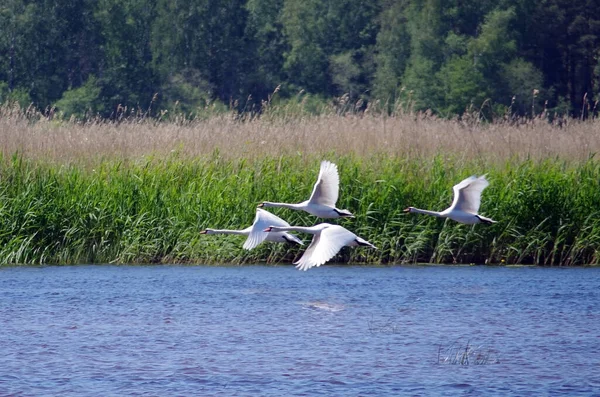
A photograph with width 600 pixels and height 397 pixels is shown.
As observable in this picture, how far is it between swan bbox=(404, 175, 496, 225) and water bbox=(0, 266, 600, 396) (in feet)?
2.28

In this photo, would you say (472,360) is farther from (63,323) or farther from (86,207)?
(86,207)

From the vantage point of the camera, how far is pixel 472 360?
27.8 feet

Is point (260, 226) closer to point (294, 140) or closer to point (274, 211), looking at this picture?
point (274, 211)

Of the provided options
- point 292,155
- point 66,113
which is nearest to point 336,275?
point 292,155

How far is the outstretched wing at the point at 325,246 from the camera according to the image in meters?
9.66

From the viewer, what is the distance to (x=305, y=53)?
40.2 metres

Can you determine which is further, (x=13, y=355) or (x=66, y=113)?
(x=66, y=113)

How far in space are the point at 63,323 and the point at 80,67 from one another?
95.4 feet

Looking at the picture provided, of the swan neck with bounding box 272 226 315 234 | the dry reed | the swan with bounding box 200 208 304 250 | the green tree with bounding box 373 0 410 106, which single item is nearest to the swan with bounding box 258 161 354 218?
the swan with bounding box 200 208 304 250

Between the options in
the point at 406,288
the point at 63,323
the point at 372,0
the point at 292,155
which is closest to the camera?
the point at 63,323

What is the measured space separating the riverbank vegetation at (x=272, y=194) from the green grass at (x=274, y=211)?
0.01 m

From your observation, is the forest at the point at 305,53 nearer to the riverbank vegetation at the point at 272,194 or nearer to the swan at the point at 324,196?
the riverbank vegetation at the point at 272,194

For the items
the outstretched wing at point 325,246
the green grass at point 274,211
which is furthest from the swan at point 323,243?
the green grass at point 274,211

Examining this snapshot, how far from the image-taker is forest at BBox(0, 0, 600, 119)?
36.3 m
